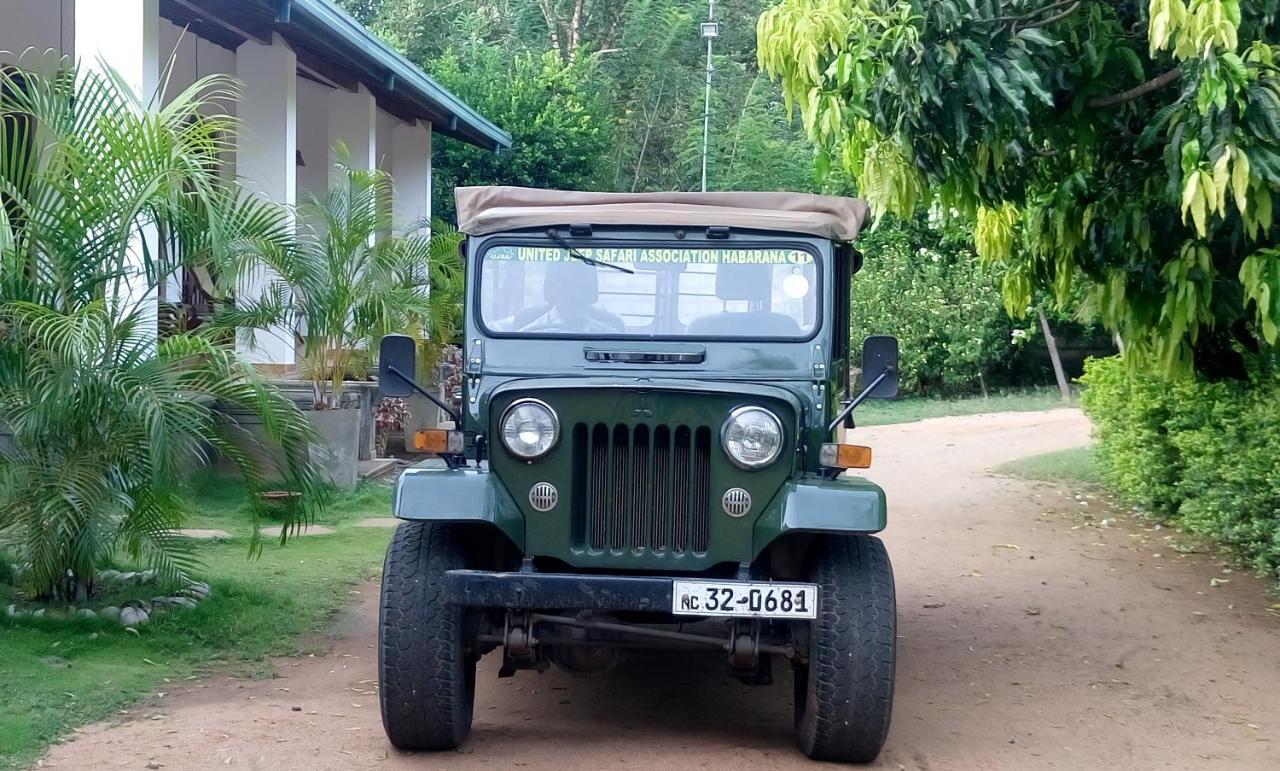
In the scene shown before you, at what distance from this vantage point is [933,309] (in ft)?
80.9

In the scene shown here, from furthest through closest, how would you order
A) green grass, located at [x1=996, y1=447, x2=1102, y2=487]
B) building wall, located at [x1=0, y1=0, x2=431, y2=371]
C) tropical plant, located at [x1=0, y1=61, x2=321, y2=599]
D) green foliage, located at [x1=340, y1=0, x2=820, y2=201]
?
1. green foliage, located at [x1=340, y1=0, x2=820, y2=201]
2. green grass, located at [x1=996, y1=447, x2=1102, y2=487]
3. building wall, located at [x1=0, y1=0, x2=431, y2=371]
4. tropical plant, located at [x1=0, y1=61, x2=321, y2=599]

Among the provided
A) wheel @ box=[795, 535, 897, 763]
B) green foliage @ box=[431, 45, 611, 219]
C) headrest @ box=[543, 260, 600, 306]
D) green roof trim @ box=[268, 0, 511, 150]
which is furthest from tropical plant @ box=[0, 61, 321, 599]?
green foliage @ box=[431, 45, 611, 219]

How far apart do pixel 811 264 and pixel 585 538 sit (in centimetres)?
156

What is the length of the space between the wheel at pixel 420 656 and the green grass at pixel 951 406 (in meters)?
16.0

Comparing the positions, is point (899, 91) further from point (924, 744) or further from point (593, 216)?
point (924, 744)

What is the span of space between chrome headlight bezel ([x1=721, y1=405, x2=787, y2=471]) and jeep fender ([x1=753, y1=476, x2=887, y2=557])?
13 centimetres

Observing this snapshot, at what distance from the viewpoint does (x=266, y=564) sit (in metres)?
8.84

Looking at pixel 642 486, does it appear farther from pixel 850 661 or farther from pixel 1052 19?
pixel 1052 19

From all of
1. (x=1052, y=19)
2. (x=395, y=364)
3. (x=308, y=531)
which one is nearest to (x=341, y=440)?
(x=308, y=531)

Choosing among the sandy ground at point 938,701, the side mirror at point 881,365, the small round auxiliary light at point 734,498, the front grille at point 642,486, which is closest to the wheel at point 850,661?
the sandy ground at point 938,701

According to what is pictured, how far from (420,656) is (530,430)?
37.2 inches

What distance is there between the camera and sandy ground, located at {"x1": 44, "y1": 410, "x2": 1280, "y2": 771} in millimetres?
5355

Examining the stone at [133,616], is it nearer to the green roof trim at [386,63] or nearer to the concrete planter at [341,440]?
the concrete planter at [341,440]

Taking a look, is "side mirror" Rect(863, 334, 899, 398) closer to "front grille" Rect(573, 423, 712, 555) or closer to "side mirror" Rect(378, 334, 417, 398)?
"front grille" Rect(573, 423, 712, 555)
